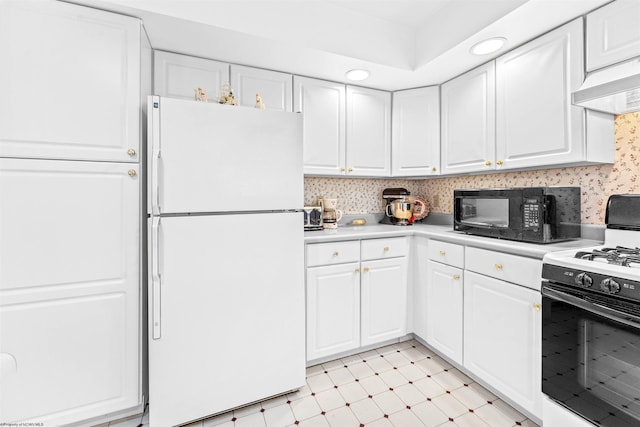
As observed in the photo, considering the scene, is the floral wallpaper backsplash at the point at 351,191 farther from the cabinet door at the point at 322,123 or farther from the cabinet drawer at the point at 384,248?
the cabinet drawer at the point at 384,248

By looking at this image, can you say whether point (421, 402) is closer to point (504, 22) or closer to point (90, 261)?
point (90, 261)

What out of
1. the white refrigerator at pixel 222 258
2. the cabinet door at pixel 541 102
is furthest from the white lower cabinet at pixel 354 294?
the cabinet door at pixel 541 102

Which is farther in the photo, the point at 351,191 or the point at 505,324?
the point at 351,191

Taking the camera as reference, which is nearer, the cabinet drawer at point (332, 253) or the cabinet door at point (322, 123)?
the cabinet drawer at point (332, 253)

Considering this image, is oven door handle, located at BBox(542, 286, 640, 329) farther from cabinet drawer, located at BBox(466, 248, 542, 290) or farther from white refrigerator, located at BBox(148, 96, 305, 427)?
white refrigerator, located at BBox(148, 96, 305, 427)

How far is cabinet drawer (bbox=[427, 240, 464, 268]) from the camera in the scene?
188 centimetres

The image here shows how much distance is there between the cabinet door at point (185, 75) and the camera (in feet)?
6.07

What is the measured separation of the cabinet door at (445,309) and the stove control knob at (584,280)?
720mm

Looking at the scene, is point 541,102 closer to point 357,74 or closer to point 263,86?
point 357,74

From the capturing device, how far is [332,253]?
2.00m

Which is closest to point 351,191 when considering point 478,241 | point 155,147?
point 478,241

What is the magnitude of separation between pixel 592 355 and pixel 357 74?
207cm

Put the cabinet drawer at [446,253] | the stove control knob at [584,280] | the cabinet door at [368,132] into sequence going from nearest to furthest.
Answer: the stove control knob at [584,280] < the cabinet drawer at [446,253] < the cabinet door at [368,132]

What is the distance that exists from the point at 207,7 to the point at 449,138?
188cm
